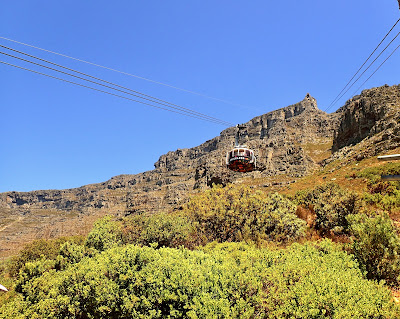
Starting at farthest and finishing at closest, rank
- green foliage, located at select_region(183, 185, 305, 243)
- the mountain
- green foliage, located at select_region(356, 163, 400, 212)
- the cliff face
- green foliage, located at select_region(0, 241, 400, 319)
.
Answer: the mountain, the cliff face, green foliage, located at select_region(356, 163, 400, 212), green foliage, located at select_region(183, 185, 305, 243), green foliage, located at select_region(0, 241, 400, 319)

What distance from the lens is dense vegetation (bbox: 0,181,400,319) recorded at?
22.2 ft

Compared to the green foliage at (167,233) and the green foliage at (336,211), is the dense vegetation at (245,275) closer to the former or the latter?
the green foliage at (336,211)

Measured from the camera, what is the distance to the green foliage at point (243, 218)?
57.4 feet

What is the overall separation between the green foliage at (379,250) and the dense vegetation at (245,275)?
39mm

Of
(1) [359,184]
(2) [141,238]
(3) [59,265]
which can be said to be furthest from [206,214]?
(1) [359,184]

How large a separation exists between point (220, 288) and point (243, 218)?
420 inches

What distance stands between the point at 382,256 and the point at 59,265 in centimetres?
2666

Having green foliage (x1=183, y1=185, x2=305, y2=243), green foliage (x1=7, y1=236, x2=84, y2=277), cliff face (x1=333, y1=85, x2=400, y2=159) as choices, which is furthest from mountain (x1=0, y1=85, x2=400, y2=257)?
green foliage (x1=7, y1=236, x2=84, y2=277)

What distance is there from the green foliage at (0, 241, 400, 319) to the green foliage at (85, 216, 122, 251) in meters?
12.7

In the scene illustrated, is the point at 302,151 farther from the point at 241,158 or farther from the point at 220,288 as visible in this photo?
the point at 220,288

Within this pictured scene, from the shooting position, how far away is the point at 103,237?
87.9ft

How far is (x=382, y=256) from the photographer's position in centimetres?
1028

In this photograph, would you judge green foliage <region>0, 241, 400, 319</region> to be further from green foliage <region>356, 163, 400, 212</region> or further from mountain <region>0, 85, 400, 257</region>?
mountain <region>0, 85, 400, 257</region>

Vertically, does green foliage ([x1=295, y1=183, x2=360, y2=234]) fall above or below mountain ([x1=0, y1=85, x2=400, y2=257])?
below
